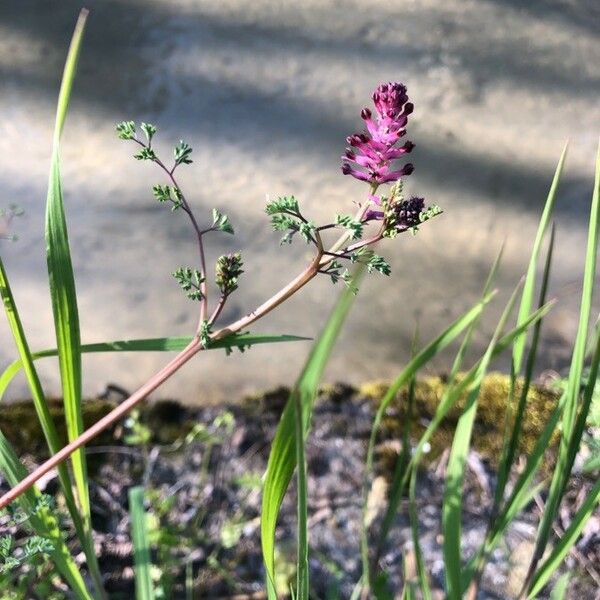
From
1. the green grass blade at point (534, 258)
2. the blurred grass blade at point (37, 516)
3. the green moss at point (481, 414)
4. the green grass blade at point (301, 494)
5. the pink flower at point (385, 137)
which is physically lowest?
the green moss at point (481, 414)

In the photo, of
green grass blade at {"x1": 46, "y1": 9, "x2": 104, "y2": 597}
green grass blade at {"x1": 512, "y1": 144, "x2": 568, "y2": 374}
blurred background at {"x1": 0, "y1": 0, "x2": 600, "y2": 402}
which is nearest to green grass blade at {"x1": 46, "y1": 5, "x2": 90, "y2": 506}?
green grass blade at {"x1": 46, "y1": 9, "x2": 104, "y2": 597}

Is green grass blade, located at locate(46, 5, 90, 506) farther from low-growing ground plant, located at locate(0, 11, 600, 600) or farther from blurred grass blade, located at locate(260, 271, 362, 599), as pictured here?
blurred grass blade, located at locate(260, 271, 362, 599)

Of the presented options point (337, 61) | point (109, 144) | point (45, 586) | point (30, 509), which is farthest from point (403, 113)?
point (337, 61)

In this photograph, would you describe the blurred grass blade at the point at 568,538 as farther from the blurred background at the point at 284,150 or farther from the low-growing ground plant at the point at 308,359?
the blurred background at the point at 284,150

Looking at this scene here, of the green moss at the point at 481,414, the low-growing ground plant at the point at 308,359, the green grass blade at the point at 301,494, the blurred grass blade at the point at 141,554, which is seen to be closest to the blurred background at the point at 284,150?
the green moss at the point at 481,414

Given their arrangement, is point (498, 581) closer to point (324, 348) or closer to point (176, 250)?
point (176, 250)

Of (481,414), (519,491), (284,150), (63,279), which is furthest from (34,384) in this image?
(284,150)
